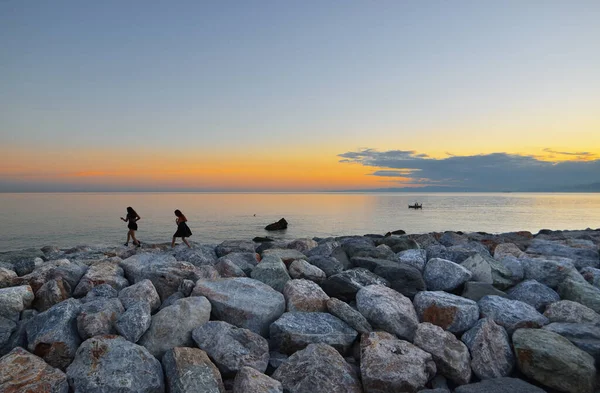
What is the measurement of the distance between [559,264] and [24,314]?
9862mm

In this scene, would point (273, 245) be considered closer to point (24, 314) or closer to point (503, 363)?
point (24, 314)

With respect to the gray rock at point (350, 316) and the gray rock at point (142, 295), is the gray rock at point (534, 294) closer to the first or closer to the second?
the gray rock at point (350, 316)

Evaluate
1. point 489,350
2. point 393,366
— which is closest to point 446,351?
point 489,350

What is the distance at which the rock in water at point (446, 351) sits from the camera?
4645mm

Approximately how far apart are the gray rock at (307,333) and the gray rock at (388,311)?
484 mm

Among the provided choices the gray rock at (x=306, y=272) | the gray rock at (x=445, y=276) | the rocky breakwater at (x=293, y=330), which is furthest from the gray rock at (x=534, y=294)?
the gray rock at (x=306, y=272)

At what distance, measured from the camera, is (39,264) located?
7.92 meters

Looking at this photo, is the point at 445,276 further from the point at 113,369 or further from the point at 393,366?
the point at 113,369

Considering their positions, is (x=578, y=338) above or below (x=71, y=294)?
below

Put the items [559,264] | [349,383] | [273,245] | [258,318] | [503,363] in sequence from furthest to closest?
[273,245], [559,264], [258,318], [503,363], [349,383]

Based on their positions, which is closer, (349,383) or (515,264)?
(349,383)

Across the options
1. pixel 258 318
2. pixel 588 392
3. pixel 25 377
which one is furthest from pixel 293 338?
pixel 588 392

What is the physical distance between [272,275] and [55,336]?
3.35 metres

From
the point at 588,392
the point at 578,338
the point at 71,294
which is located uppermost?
the point at 71,294
